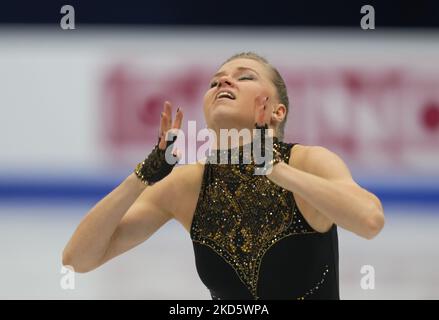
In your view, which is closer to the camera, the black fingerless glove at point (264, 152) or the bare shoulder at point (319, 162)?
the black fingerless glove at point (264, 152)

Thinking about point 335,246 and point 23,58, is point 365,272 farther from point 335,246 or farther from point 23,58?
point 23,58

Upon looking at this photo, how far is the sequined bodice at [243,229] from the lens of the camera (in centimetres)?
212

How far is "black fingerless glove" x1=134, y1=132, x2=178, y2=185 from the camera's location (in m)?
1.90

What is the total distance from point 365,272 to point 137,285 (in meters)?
1.09

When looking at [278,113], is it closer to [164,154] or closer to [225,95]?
[225,95]

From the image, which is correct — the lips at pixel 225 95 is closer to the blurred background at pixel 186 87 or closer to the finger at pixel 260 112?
the finger at pixel 260 112

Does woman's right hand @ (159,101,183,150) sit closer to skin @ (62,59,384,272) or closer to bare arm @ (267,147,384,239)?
skin @ (62,59,384,272)

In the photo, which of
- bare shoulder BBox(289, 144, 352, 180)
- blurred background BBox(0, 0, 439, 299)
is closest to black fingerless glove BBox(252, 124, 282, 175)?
bare shoulder BBox(289, 144, 352, 180)

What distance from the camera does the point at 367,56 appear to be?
169 inches

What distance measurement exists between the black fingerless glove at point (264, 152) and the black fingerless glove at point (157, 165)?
0.24 metres

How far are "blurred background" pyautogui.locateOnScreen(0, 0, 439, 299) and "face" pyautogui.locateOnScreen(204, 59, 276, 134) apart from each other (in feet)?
5.83

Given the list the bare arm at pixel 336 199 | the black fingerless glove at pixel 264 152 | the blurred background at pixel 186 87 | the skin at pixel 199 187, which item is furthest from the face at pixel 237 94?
the blurred background at pixel 186 87
